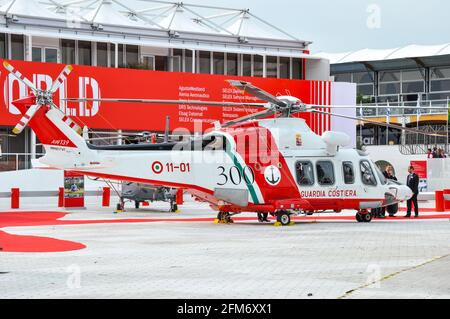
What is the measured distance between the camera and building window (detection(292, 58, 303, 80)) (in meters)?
57.8

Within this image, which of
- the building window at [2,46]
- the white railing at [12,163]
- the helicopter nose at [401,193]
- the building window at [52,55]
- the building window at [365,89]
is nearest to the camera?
the helicopter nose at [401,193]

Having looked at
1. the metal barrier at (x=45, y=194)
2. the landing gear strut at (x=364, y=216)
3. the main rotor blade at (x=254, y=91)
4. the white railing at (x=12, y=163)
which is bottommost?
the landing gear strut at (x=364, y=216)

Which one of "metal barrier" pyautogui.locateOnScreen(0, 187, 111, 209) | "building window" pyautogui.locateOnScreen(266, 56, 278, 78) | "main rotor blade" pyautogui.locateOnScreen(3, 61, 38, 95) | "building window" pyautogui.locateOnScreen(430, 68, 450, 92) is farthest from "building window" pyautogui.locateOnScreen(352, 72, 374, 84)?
"main rotor blade" pyautogui.locateOnScreen(3, 61, 38, 95)

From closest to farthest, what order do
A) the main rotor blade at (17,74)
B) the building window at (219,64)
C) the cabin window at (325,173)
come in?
1. the main rotor blade at (17,74)
2. the cabin window at (325,173)
3. the building window at (219,64)

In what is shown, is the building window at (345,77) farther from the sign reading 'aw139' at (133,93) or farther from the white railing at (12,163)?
the white railing at (12,163)

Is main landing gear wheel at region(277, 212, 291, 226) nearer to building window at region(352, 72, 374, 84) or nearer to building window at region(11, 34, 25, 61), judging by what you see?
building window at region(11, 34, 25, 61)

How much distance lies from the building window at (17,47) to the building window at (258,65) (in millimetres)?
15565

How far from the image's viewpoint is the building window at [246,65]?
182 feet

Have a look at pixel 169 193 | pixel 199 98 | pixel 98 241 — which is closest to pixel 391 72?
pixel 199 98

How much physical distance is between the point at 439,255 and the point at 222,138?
9900 mm

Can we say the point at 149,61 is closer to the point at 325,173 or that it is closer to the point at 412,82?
the point at 325,173

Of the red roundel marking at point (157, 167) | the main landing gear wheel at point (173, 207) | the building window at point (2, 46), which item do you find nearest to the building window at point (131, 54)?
the building window at point (2, 46)

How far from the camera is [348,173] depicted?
24812mm
